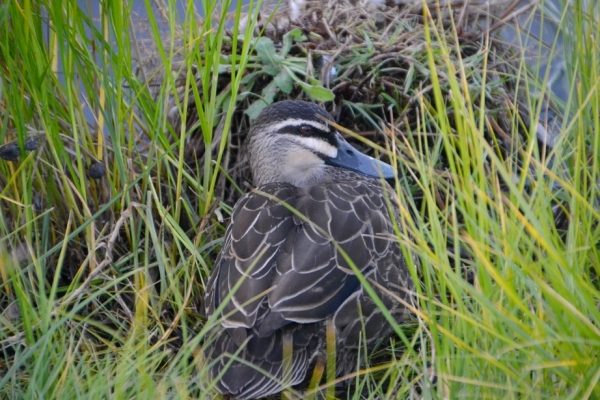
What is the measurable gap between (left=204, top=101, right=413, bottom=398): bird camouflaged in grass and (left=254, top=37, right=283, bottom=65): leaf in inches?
16.7

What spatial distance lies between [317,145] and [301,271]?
115 centimetres

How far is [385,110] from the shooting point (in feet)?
15.3

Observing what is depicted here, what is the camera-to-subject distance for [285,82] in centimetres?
455

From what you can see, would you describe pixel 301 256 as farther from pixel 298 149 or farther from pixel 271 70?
pixel 271 70

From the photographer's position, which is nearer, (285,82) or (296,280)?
(296,280)

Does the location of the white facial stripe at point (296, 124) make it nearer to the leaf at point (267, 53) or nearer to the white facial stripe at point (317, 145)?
the white facial stripe at point (317, 145)

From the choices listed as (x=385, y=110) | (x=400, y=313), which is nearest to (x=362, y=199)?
(x=400, y=313)

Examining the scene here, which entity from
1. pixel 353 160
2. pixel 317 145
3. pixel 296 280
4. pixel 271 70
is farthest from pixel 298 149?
pixel 296 280

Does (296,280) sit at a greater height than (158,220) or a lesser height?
greater

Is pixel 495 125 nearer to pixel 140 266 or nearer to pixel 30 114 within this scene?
pixel 140 266

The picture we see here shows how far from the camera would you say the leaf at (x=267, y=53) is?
4613 mm

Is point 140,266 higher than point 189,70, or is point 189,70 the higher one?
point 189,70

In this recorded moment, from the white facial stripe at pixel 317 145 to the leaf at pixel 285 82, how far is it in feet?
1.11

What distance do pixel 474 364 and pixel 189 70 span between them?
6.80 ft
